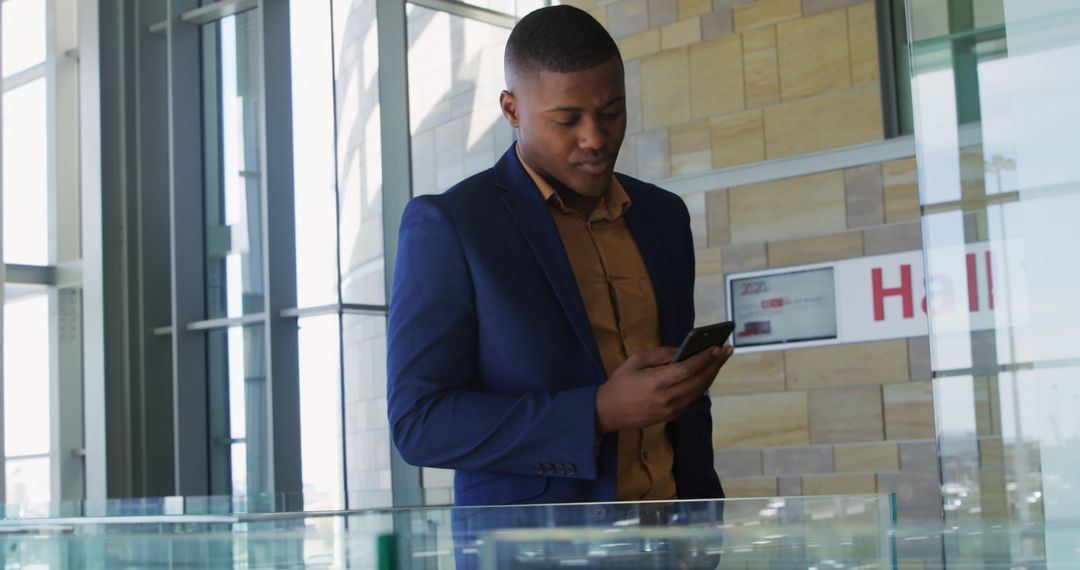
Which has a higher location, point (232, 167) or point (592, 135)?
point (232, 167)

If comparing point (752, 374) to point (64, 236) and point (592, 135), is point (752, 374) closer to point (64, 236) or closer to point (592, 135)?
point (592, 135)

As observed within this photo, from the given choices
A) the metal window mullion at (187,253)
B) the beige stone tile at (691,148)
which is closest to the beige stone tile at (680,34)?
the beige stone tile at (691,148)

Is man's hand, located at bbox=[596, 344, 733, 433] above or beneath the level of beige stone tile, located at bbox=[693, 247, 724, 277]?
beneath

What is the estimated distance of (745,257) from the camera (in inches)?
330

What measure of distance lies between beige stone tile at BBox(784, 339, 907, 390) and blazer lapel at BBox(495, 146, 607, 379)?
5.92 metres

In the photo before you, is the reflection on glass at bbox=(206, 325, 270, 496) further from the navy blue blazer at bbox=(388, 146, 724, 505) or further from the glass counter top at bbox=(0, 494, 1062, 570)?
the glass counter top at bbox=(0, 494, 1062, 570)

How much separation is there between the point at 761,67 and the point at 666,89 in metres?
0.74

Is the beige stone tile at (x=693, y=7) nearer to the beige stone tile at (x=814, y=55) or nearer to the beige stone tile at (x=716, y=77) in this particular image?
the beige stone tile at (x=716, y=77)

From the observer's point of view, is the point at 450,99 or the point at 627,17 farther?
the point at 450,99

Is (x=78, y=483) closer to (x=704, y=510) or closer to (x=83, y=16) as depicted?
(x=83, y=16)

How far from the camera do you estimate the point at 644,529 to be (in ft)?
3.57

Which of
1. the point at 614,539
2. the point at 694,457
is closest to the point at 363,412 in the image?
the point at 694,457

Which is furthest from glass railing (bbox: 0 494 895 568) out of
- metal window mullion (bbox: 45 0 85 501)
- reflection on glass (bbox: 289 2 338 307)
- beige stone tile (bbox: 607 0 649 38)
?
metal window mullion (bbox: 45 0 85 501)

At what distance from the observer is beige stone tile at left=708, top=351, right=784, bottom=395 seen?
323 inches
